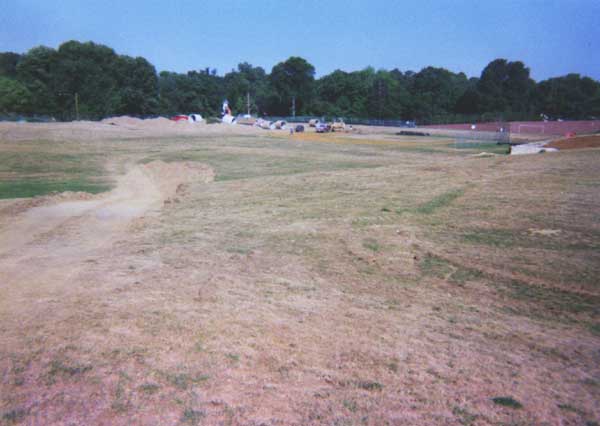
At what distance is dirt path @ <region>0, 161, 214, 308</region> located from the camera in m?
6.95

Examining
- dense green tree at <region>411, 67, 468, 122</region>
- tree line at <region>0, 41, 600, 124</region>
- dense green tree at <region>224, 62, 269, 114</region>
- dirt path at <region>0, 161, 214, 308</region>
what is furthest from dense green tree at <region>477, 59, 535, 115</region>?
dirt path at <region>0, 161, 214, 308</region>

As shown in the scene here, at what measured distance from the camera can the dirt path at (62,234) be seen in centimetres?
695

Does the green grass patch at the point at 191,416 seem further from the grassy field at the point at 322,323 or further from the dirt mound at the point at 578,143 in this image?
the dirt mound at the point at 578,143

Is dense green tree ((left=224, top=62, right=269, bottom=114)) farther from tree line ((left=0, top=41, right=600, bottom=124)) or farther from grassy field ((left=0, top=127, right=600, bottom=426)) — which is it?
grassy field ((left=0, top=127, right=600, bottom=426))

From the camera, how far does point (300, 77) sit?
5022 inches

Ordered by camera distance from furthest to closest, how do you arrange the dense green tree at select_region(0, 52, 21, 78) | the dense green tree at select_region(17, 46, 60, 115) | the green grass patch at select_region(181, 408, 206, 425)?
the dense green tree at select_region(0, 52, 21, 78), the dense green tree at select_region(17, 46, 60, 115), the green grass patch at select_region(181, 408, 206, 425)

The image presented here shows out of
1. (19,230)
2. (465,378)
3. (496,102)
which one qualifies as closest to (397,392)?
(465,378)

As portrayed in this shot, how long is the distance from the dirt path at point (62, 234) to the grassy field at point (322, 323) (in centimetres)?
18

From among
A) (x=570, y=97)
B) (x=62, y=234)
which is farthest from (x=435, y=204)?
(x=570, y=97)

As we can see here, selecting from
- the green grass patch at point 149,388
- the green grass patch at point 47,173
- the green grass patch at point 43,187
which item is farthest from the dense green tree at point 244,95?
the green grass patch at point 149,388

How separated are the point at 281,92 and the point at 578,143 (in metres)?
106

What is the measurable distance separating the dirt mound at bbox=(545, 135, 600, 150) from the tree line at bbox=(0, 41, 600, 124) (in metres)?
60.0

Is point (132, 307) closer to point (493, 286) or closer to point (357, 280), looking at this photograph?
point (357, 280)

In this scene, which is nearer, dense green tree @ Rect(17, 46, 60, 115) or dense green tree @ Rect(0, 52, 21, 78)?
dense green tree @ Rect(17, 46, 60, 115)
